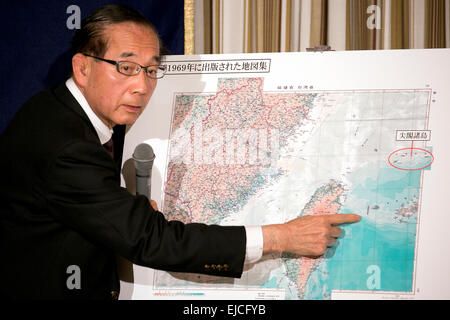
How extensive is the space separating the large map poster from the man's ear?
319 mm

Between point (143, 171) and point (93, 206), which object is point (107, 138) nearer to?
A: point (143, 171)

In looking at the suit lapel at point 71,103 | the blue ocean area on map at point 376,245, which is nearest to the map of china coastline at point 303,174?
the blue ocean area on map at point 376,245

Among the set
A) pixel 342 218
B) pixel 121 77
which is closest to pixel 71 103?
pixel 121 77

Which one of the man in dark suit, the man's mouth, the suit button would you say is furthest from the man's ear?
the suit button

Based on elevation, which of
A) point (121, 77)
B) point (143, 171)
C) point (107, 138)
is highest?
point (121, 77)

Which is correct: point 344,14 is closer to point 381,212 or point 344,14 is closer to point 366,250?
point 381,212

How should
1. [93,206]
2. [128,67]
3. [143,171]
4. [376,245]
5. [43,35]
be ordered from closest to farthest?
1. [93,206]
2. [128,67]
3. [376,245]
4. [143,171]
5. [43,35]

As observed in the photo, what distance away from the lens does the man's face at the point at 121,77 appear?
48.6 inches

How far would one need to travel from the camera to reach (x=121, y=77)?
125cm

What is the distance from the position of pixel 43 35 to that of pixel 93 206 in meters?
1.28

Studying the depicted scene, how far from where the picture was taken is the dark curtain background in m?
1.94

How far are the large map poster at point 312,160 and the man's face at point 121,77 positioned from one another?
25 cm

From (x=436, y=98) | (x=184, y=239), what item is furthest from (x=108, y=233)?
(x=436, y=98)
